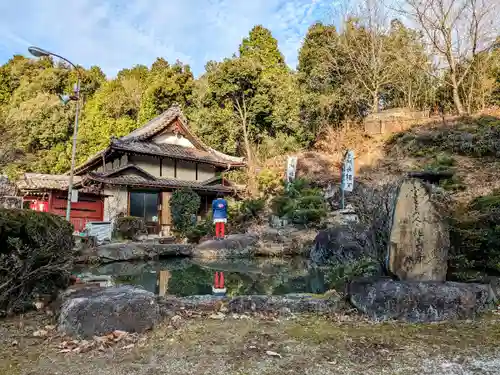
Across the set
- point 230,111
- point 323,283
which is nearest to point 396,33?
point 230,111

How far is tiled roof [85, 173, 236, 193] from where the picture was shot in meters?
15.6

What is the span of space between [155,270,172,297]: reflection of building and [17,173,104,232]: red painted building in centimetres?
862

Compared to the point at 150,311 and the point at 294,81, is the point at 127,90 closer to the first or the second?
the point at 294,81

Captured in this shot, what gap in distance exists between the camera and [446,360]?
2.86 meters

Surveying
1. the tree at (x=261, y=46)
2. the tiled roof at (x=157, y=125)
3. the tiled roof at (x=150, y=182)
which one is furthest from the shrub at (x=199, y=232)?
the tree at (x=261, y=46)

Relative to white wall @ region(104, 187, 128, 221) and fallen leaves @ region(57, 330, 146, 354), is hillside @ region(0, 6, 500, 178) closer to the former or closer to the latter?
white wall @ region(104, 187, 128, 221)

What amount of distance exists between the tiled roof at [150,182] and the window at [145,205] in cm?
82

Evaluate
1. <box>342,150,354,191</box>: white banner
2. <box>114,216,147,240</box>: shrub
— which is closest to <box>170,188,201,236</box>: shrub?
<box>114,216,147,240</box>: shrub

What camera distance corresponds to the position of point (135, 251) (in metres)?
11.5

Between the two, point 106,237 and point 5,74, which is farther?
point 5,74

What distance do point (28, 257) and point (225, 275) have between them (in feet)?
18.5

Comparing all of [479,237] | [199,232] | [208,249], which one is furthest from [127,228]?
[479,237]

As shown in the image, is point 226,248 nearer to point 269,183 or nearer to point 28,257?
point 269,183

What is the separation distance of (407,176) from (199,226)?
1128 centimetres
